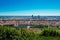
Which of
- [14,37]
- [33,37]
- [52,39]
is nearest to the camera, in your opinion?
[14,37]

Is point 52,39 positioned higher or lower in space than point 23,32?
lower

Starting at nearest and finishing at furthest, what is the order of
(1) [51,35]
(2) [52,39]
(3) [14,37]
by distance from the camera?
(3) [14,37], (2) [52,39], (1) [51,35]

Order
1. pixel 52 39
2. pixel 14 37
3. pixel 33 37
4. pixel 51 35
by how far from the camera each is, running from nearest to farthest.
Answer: pixel 14 37
pixel 33 37
pixel 52 39
pixel 51 35

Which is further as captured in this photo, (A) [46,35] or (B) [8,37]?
(A) [46,35]

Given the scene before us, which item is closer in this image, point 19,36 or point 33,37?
point 19,36

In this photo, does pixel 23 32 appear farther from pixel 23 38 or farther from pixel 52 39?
pixel 52 39

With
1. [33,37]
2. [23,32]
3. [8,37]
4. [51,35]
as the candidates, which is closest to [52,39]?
[51,35]

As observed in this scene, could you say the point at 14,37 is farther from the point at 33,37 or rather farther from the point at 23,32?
the point at 33,37

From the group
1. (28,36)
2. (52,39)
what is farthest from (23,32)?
(52,39)

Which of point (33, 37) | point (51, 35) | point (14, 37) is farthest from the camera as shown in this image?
point (51, 35)
